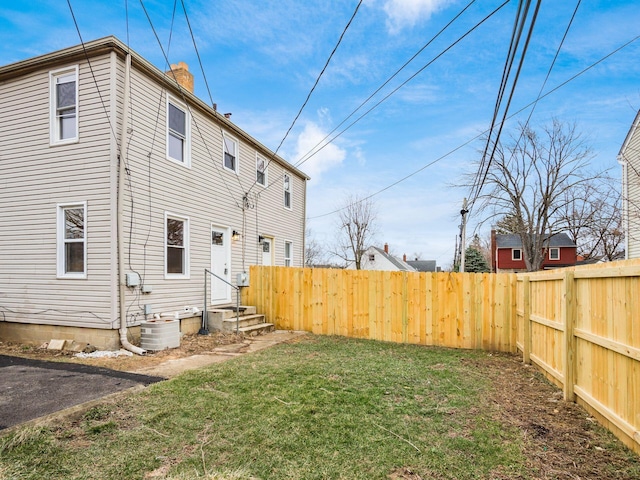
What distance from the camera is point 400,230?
113ft

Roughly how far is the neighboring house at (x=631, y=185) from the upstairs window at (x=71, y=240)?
47.1 ft

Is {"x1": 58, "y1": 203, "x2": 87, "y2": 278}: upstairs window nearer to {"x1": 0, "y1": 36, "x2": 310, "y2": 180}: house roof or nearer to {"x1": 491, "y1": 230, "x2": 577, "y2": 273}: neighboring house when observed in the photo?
{"x1": 0, "y1": 36, "x2": 310, "y2": 180}: house roof

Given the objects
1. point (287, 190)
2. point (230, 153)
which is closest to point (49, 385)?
point (230, 153)

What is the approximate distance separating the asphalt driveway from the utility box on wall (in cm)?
458

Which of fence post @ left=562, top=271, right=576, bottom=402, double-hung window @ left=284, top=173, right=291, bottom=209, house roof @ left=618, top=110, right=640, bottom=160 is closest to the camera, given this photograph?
fence post @ left=562, top=271, right=576, bottom=402

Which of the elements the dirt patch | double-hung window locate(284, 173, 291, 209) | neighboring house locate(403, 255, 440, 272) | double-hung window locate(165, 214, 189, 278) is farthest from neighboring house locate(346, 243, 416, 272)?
the dirt patch

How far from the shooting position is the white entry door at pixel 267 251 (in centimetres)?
1240

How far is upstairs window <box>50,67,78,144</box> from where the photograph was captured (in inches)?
289

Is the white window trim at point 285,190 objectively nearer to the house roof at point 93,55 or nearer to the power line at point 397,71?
the power line at point 397,71

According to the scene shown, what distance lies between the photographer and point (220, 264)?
1002cm

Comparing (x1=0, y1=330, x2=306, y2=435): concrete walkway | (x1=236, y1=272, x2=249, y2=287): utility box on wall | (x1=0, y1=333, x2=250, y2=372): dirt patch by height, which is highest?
(x1=236, y1=272, x2=249, y2=287): utility box on wall

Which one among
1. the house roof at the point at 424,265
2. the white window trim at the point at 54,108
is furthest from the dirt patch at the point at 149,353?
the house roof at the point at 424,265

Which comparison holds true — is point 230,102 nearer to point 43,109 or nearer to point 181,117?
point 181,117

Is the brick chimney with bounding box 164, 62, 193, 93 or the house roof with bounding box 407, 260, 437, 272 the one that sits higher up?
the brick chimney with bounding box 164, 62, 193, 93
